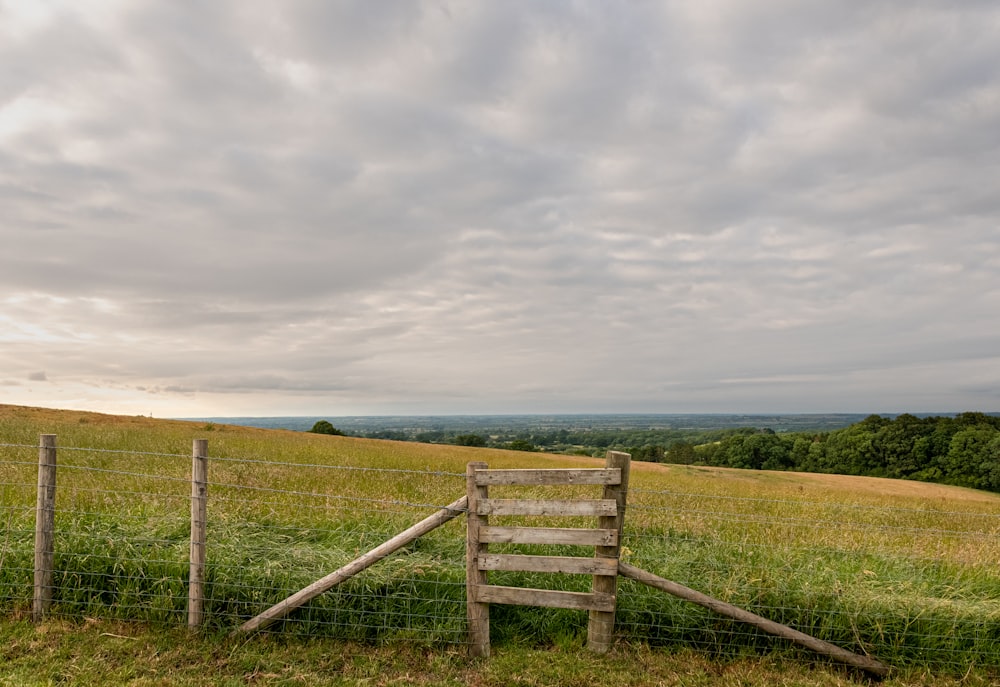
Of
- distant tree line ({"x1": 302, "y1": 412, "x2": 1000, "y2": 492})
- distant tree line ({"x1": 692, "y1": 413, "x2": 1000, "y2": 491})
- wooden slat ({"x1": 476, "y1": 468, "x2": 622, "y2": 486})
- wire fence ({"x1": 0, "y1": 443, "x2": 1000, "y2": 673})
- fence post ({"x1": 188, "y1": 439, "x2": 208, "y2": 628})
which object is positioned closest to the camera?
wooden slat ({"x1": 476, "y1": 468, "x2": 622, "y2": 486})

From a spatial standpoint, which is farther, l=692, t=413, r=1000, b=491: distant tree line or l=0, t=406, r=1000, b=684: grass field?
l=692, t=413, r=1000, b=491: distant tree line

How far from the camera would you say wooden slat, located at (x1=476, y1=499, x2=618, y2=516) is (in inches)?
250

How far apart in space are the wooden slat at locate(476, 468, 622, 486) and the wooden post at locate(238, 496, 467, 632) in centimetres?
46

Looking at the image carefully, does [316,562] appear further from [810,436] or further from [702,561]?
[810,436]

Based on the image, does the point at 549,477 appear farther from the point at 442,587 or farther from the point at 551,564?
the point at 442,587

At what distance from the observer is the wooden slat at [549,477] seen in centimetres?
631

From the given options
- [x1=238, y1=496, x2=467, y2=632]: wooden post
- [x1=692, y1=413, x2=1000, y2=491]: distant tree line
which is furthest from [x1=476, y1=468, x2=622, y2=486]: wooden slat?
[x1=692, y1=413, x2=1000, y2=491]: distant tree line

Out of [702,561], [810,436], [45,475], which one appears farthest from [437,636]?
[810,436]

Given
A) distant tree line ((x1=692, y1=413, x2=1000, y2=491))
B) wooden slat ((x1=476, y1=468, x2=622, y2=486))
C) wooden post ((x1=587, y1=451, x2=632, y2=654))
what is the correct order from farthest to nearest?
1. distant tree line ((x1=692, y1=413, x2=1000, y2=491))
2. wooden post ((x1=587, y1=451, x2=632, y2=654))
3. wooden slat ((x1=476, y1=468, x2=622, y2=486))

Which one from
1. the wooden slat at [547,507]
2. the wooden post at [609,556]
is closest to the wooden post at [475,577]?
the wooden slat at [547,507]

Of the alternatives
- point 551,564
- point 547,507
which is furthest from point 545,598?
point 547,507

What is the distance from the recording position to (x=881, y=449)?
60125mm

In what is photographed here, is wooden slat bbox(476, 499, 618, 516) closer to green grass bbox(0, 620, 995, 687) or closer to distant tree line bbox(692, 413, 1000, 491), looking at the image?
green grass bbox(0, 620, 995, 687)

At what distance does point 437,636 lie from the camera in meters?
6.62
